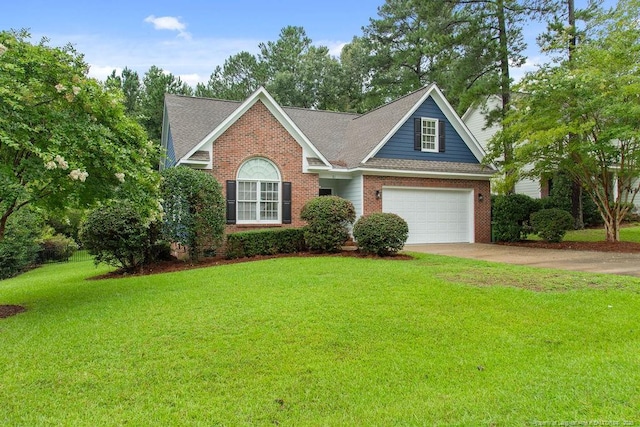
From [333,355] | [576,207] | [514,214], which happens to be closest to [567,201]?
[576,207]

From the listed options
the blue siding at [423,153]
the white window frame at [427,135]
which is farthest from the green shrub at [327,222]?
the white window frame at [427,135]

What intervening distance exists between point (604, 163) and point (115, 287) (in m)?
14.9

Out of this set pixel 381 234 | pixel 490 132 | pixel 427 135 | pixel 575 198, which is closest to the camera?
pixel 381 234

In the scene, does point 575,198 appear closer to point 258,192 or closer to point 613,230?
point 613,230

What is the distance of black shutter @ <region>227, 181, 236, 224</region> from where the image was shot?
13.9 m

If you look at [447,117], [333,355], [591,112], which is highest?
[447,117]

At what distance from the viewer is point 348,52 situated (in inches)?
1480

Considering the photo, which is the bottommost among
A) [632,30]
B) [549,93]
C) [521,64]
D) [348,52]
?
[549,93]

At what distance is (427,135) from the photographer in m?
17.2

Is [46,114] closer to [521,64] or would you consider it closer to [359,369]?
[359,369]

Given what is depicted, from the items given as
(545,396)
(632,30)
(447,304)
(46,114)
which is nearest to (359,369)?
(545,396)

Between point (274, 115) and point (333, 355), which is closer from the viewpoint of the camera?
point (333, 355)

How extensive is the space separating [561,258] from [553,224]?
151 inches

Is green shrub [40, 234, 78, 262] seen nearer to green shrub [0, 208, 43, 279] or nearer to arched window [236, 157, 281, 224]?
green shrub [0, 208, 43, 279]
